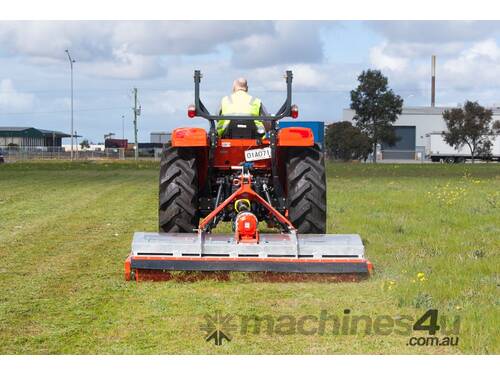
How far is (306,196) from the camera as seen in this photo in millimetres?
9117

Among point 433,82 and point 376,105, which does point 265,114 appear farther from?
point 433,82

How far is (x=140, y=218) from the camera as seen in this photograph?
1414cm

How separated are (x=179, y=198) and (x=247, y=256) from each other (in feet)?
5.09

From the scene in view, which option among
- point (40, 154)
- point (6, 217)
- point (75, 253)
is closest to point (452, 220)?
point (75, 253)

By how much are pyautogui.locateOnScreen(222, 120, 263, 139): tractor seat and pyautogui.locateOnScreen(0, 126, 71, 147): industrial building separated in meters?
103

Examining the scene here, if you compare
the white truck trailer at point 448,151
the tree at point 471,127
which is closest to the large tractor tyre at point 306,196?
the tree at point 471,127

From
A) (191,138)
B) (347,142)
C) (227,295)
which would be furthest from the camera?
(347,142)

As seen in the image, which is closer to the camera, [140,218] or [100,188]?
[140,218]

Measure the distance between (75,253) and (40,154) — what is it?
76.6 m

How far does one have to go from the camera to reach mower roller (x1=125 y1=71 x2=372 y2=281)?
777 cm

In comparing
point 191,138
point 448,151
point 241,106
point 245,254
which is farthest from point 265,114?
point 448,151

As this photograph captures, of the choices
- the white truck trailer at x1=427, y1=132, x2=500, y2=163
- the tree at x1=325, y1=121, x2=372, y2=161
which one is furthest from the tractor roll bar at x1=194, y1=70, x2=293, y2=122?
the white truck trailer at x1=427, y1=132, x2=500, y2=163

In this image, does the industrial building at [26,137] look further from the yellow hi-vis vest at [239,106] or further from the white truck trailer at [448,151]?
the yellow hi-vis vest at [239,106]

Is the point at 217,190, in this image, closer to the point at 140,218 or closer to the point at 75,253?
the point at 75,253
